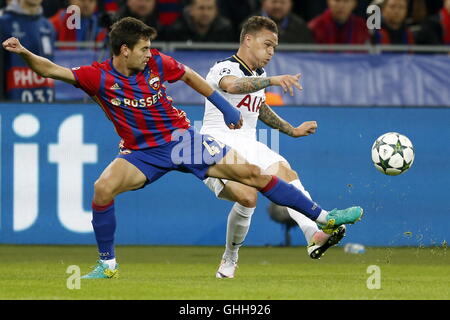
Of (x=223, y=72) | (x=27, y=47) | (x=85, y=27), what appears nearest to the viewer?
(x=223, y=72)

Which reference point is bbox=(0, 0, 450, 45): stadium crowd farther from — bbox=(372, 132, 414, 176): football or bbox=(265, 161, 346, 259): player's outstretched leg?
bbox=(265, 161, 346, 259): player's outstretched leg

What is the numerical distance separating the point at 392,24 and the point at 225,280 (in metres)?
6.77

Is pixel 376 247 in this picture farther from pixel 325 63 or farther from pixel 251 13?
pixel 251 13

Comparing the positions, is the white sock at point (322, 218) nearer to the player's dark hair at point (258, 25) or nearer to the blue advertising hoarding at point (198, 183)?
the player's dark hair at point (258, 25)

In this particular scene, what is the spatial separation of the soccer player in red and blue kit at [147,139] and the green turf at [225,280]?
21.6 inches

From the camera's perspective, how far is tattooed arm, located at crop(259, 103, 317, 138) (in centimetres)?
957

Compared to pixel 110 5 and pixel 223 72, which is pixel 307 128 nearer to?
pixel 223 72

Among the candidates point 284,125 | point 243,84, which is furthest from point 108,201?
point 284,125

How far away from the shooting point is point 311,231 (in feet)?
31.1

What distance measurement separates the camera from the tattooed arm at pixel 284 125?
31.4 ft

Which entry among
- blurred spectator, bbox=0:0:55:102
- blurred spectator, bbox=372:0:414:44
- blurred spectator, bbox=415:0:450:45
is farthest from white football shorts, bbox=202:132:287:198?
blurred spectator, bbox=415:0:450:45

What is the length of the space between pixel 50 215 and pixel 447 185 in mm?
4515

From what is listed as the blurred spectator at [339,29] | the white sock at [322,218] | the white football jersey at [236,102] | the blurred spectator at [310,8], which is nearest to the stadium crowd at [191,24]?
the blurred spectator at [339,29]
